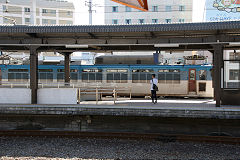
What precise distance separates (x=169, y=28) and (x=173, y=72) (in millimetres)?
7839

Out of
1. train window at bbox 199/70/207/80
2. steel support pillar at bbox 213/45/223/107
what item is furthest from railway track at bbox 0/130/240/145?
train window at bbox 199/70/207/80

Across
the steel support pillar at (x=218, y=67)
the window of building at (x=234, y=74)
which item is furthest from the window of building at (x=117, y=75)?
the window of building at (x=234, y=74)

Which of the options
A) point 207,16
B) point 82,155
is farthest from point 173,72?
point 207,16

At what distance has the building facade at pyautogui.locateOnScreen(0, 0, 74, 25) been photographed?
2324 inches

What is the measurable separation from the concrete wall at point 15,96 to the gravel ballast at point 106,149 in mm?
3031

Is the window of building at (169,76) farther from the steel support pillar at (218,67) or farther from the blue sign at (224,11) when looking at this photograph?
the blue sign at (224,11)

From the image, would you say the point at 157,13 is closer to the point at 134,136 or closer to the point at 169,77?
the point at 169,77

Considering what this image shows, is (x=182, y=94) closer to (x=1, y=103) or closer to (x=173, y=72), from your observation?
(x=173, y=72)

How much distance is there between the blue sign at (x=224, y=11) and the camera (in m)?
44.1

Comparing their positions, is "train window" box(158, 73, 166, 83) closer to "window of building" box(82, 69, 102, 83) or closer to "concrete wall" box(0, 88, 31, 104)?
"window of building" box(82, 69, 102, 83)

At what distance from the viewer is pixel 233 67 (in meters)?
12.3

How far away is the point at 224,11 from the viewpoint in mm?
44312

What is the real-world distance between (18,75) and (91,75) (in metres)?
5.79

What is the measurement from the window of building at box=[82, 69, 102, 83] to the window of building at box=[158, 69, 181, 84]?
4.65 m
